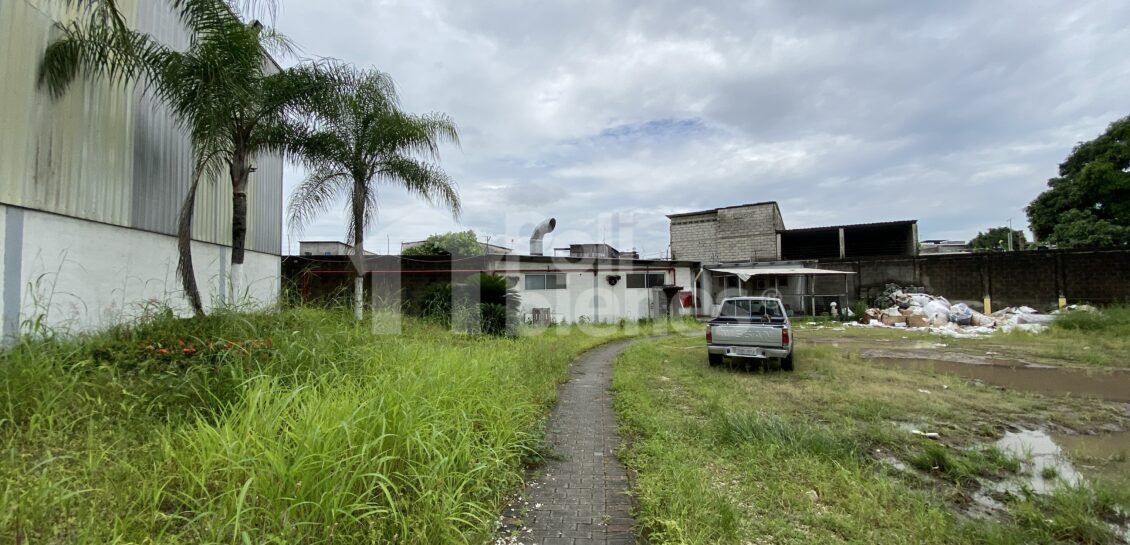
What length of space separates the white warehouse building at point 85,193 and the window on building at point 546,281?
9.31 metres

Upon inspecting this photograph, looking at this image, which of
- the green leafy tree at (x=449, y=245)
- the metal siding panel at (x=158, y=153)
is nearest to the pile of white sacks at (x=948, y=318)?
the metal siding panel at (x=158, y=153)

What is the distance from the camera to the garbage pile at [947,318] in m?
14.2

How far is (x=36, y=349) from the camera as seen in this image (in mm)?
4246

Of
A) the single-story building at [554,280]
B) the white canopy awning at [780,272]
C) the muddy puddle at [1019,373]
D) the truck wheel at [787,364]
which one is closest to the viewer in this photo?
the muddy puddle at [1019,373]

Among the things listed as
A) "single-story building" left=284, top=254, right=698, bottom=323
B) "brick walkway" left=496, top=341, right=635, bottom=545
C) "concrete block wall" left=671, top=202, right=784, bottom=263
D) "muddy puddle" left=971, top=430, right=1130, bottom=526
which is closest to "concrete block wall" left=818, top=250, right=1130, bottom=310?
"concrete block wall" left=671, top=202, right=784, bottom=263

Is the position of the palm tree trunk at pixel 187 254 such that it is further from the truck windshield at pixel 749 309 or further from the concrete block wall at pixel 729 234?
the concrete block wall at pixel 729 234

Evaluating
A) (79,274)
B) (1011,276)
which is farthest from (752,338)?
(1011,276)

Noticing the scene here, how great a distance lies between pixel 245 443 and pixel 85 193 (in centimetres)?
640

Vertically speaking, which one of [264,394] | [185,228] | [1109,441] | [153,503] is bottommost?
[1109,441]

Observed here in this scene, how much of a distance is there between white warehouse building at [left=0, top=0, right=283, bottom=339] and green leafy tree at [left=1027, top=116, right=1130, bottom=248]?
38063 mm

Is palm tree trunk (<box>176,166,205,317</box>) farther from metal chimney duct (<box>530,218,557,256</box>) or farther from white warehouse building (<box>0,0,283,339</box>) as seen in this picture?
metal chimney duct (<box>530,218,557,256</box>)

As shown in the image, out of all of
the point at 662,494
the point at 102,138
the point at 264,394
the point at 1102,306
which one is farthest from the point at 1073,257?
the point at 102,138

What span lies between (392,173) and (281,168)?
499cm

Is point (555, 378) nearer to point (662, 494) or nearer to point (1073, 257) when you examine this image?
point (662, 494)
